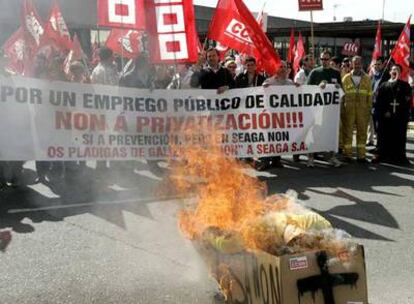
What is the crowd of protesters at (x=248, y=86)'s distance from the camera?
8000 millimetres

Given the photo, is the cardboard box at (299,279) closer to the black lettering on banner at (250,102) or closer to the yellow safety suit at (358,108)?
the black lettering on banner at (250,102)

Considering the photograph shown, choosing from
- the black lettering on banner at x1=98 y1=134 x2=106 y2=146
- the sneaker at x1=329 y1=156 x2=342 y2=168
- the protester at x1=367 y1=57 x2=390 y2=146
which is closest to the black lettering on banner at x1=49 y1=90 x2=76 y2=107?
the black lettering on banner at x1=98 y1=134 x2=106 y2=146

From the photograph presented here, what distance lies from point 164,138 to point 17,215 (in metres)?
2.60

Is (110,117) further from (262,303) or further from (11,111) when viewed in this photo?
(262,303)

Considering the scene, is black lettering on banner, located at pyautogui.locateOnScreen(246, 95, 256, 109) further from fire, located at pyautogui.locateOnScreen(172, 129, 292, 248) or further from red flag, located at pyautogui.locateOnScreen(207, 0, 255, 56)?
fire, located at pyautogui.locateOnScreen(172, 129, 292, 248)

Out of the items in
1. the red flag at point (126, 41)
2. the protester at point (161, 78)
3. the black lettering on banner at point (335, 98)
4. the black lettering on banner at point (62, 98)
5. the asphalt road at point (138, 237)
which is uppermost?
the red flag at point (126, 41)

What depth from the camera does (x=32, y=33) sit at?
9516 millimetres

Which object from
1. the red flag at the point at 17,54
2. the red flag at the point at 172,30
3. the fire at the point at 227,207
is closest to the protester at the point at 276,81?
the red flag at the point at 172,30

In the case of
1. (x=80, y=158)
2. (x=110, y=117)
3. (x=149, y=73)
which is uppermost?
(x=149, y=73)

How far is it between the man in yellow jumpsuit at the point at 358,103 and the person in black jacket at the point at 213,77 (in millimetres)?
2193

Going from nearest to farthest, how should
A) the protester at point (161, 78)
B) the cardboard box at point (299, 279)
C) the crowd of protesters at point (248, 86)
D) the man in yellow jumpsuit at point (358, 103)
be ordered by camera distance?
the cardboard box at point (299, 279), the crowd of protesters at point (248, 86), the protester at point (161, 78), the man in yellow jumpsuit at point (358, 103)

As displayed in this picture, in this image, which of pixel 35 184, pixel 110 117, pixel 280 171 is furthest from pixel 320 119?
pixel 35 184

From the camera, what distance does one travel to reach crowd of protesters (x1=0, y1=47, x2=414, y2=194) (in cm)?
800

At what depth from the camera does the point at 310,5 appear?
10969mm
